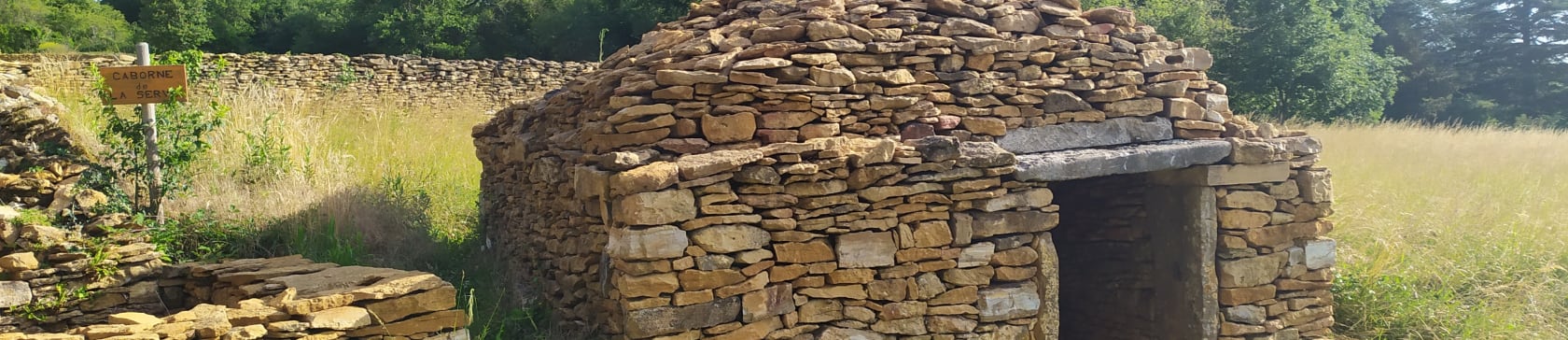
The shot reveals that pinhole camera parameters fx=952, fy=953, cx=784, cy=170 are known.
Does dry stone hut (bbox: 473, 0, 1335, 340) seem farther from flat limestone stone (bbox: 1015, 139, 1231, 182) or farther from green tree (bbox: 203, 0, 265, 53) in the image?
green tree (bbox: 203, 0, 265, 53)

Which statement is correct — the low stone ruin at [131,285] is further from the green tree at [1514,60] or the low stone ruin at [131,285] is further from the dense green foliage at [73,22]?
the green tree at [1514,60]

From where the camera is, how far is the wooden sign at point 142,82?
18.6 feet

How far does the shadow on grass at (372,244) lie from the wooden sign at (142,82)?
0.77 m

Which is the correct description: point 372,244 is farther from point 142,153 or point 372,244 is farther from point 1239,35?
point 1239,35

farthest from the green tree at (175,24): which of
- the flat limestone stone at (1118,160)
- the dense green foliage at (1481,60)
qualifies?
the dense green foliage at (1481,60)

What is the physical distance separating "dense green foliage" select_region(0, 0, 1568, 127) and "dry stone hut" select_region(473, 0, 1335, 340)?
11.4 m

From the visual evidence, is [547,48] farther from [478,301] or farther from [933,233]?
[933,233]

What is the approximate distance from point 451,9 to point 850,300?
21.0 metres

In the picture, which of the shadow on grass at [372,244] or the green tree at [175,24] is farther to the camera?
the green tree at [175,24]

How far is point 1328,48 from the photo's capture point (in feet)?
51.0

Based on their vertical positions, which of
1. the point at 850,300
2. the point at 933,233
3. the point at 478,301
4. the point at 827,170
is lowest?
the point at 478,301

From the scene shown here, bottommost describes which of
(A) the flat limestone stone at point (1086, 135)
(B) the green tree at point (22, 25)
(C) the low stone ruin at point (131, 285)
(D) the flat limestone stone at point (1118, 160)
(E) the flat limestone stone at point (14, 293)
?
(E) the flat limestone stone at point (14, 293)

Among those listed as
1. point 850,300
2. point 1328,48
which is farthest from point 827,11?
point 1328,48

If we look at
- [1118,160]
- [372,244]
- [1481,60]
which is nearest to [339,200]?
[372,244]
